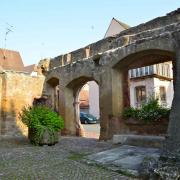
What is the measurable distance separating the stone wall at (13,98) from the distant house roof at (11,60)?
12.0m

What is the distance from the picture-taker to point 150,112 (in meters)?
9.16

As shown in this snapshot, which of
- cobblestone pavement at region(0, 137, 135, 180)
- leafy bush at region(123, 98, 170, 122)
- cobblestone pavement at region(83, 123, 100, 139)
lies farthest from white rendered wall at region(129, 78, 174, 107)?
cobblestone pavement at region(0, 137, 135, 180)

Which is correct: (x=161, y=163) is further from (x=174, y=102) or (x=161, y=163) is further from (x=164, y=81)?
(x=164, y=81)

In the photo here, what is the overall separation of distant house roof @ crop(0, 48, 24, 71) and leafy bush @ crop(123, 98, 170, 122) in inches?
720

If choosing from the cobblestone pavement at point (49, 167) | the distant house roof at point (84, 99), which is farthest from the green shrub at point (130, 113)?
the distant house roof at point (84, 99)

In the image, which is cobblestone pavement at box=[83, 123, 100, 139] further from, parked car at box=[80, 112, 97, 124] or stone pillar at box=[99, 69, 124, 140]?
parked car at box=[80, 112, 97, 124]

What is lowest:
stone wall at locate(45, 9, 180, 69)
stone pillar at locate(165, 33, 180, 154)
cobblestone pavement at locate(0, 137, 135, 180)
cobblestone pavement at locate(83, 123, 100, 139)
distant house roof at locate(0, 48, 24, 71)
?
cobblestone pavement at locate(83, 123, 100, 139)

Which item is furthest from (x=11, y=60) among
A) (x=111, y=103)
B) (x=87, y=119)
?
(x=111, y=103)

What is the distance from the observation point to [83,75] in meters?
12.0

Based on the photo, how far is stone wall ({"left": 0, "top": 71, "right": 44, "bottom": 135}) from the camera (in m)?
13.2

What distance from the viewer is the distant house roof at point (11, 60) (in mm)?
25656

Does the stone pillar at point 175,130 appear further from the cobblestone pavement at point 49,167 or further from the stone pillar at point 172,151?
the cobblestone pavement at point 49,167

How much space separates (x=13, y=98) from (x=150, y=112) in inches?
296

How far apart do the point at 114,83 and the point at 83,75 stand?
2156mm
